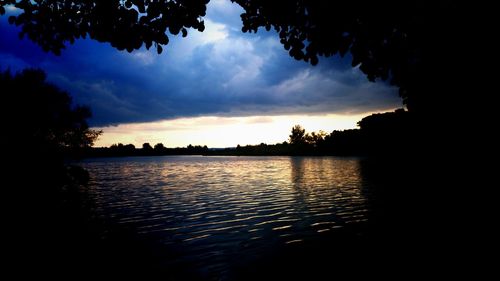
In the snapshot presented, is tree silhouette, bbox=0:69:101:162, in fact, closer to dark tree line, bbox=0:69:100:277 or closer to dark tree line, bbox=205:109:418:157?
dark tree line, bbox=0:69:100:277

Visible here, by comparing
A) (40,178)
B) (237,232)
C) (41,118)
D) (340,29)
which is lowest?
(237,232)

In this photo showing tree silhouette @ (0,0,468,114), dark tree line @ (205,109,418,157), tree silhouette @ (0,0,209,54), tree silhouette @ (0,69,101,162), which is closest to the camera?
tree silhouette @ (0,0,468,114)

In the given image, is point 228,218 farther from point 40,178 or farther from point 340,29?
point 40,178

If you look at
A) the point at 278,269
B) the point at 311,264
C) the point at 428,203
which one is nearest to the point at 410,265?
the point at 311,264

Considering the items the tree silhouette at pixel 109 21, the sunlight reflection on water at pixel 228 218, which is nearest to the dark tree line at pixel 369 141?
the sunlight reflection on water at pixel 228 218

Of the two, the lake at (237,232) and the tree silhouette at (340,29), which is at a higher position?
the tree silhouette at (340,29)

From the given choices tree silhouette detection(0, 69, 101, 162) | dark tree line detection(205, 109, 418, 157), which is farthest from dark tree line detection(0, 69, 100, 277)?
dark tree line detection(205, 109, 418, 157)

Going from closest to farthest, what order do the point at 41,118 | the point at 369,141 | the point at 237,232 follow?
the point at 237,232 → the point at 41,118 → the point at 369,141

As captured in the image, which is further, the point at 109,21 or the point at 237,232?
the point at 237,232

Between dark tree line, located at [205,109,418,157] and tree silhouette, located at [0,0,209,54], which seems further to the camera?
→ dark tree line, located at [205,109,418,157]

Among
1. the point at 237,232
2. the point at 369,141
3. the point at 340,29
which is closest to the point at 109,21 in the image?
the point at 340,29

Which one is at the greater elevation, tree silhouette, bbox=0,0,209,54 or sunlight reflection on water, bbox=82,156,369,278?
tree silhouette, bbox=0,0,209,54

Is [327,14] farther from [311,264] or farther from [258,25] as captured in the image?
[311,264]

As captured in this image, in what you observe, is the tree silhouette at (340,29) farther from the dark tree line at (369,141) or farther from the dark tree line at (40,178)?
the dark tree line at (369,141)
